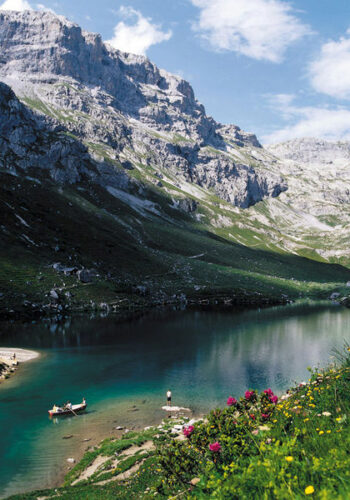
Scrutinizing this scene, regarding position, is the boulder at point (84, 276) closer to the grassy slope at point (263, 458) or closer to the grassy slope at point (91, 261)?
the grassy slope at point (91, 261)

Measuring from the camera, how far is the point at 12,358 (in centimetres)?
5744

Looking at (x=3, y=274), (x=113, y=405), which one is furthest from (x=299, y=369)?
(x=3, y=274)

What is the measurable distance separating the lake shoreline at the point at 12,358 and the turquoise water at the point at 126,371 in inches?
64.4

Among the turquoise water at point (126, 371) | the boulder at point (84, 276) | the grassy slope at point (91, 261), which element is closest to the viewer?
the turquoise water at point (126, 371)

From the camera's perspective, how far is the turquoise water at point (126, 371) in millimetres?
30281

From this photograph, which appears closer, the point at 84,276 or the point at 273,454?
the point at 273,454

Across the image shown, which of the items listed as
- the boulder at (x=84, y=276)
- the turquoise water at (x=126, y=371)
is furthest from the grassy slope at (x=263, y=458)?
the boulder at (x=84, y=276)

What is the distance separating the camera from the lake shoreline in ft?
169

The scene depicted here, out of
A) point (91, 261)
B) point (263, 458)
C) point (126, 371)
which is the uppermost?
point (91, 261)

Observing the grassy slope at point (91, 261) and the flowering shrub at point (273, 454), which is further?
the grassy slope at point (91, 261)

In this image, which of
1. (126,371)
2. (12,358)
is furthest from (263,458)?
(12,358)

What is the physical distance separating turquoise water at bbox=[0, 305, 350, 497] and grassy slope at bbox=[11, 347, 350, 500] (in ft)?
34.9

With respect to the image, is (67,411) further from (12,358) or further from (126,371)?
(12,358)

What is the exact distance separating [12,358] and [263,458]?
5886 centimetres
